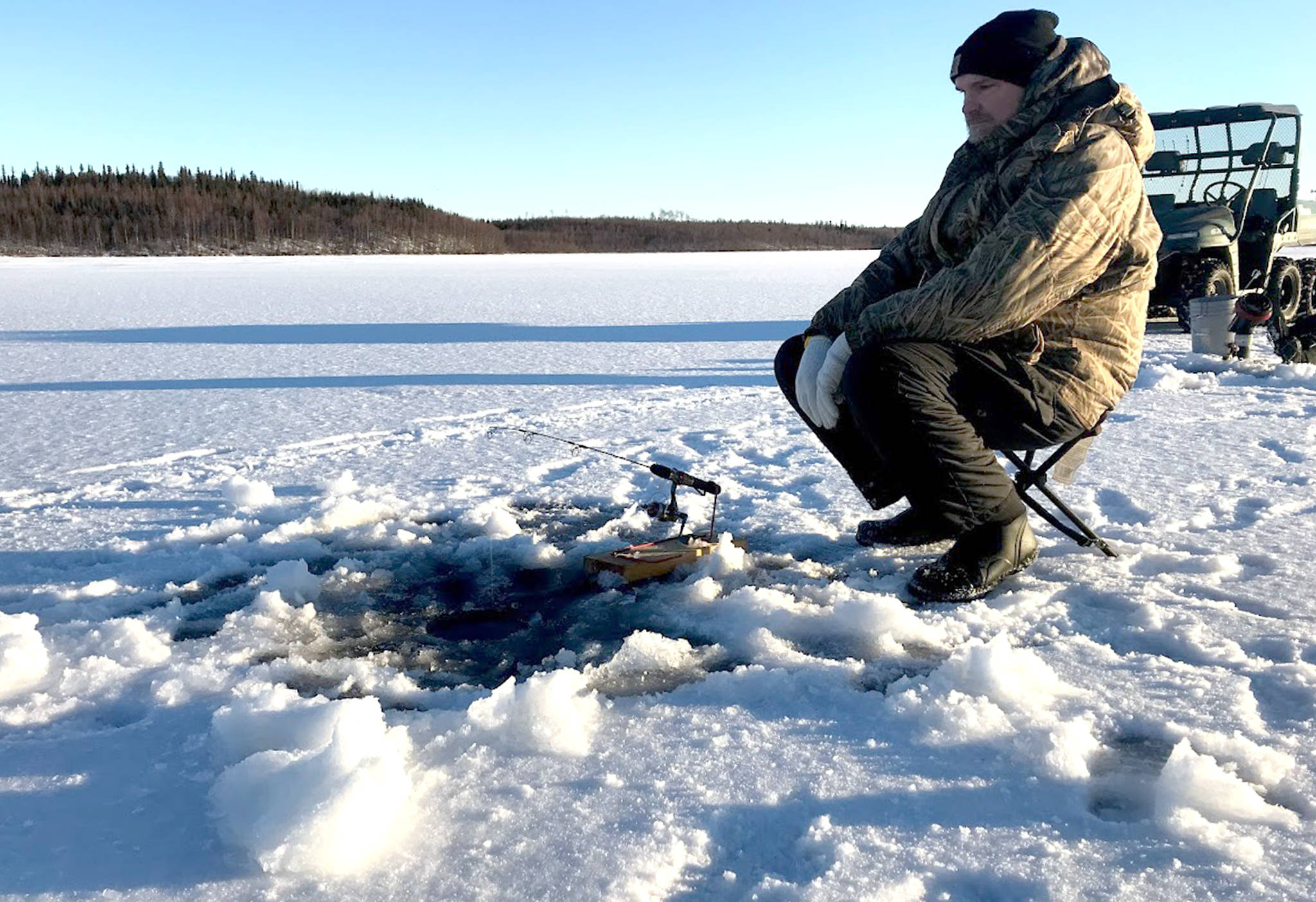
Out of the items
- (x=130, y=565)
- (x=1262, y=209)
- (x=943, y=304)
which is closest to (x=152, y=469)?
(x=130, y=565)

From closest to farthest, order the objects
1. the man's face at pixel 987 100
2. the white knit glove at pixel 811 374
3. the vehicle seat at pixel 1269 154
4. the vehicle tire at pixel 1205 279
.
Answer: the man's face at pixel 987 100 → the white knit glove at pixel 811 374 → the vehicle tire at pixel 1205 279 → the vehicle seat at pixel 1269 154

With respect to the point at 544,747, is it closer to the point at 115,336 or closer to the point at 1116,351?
the point at 1116,351

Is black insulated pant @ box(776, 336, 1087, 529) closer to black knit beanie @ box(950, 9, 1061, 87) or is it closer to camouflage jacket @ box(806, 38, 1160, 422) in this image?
camouflage jacket @ box(806, 38, 1160, 422)

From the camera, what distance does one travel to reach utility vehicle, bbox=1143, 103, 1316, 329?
801 centimetres

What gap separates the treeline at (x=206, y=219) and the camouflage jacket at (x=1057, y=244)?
44.9 metres

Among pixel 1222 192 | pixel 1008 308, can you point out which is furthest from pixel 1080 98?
pixel 1222 192

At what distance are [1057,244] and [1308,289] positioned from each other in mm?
6990

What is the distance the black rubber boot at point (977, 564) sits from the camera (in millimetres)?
2463

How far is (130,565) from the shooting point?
278 centimetres

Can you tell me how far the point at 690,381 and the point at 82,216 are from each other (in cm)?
4513

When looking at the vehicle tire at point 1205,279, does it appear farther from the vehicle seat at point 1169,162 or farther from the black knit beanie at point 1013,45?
the black knit beanie at point 1013,45

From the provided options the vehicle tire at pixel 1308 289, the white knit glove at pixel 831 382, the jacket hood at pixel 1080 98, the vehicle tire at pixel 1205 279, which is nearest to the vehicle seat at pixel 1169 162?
the vehicle tire at pixel 1205 279

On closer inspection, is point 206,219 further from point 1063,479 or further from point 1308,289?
point 1063,479

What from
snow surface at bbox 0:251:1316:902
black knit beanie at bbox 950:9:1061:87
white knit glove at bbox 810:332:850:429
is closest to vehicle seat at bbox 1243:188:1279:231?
snow surface at bbox 0:251:1316:902
